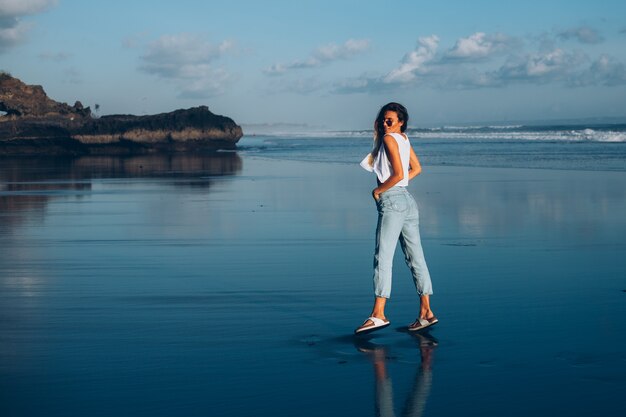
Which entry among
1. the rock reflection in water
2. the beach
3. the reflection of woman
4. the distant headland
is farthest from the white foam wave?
the reflection of woman

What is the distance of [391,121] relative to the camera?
6047 mm

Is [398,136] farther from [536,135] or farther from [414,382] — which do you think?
[536,135]

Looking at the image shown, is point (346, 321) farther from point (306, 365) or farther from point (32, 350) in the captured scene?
point (32, 350)

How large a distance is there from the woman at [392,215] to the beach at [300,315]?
0.59 ft

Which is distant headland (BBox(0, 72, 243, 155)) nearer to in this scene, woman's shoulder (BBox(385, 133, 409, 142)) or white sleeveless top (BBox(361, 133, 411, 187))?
white sleeveless top (BBox(361, 133, 411, 187))

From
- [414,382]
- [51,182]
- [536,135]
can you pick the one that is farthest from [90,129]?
[414,382]

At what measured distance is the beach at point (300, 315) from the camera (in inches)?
173

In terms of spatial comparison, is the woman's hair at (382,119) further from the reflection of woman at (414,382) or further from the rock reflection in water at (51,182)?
the rock reflection in water at (51,182)

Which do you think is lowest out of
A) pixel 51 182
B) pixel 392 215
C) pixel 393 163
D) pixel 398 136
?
pixel 51 182

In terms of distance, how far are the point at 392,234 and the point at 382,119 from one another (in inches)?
33.8

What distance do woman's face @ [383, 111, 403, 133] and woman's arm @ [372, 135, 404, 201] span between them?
139 mm

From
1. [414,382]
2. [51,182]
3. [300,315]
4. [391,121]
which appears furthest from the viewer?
[51,182]

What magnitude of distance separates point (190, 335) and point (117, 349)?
1.85 ft

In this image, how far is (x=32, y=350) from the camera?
529cm
